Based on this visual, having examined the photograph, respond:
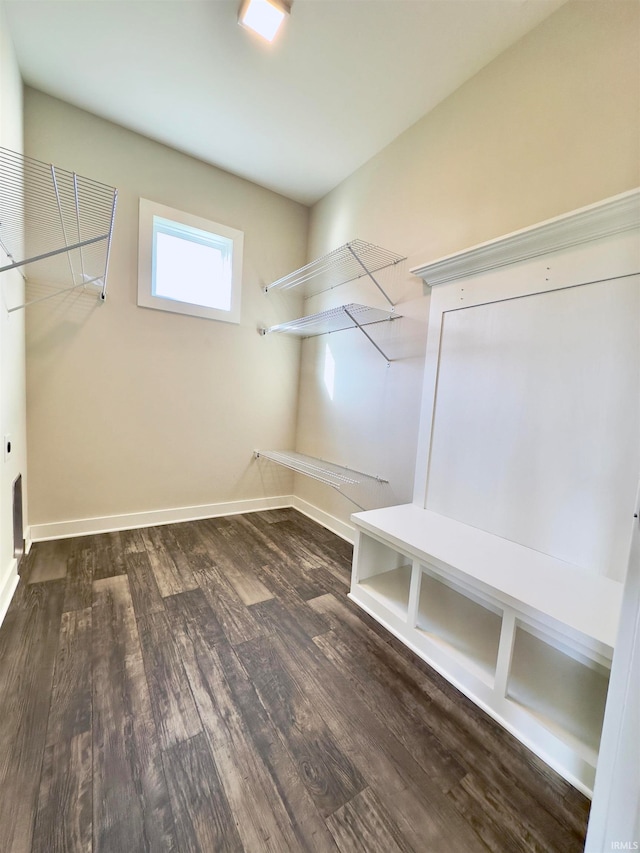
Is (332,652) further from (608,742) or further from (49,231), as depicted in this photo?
(49,231)

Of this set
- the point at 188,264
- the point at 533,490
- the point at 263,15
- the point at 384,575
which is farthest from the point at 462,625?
the point at 188,264

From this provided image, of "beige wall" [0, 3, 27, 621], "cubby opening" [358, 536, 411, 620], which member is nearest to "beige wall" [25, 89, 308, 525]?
"beige wall" [0, 3, 27, 621]

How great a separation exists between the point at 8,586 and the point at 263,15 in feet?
9.47

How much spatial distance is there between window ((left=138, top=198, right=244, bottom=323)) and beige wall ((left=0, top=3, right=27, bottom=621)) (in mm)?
729

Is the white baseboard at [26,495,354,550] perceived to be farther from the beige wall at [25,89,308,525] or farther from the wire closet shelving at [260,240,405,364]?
the wire closet shelving at [260,240,405,364]

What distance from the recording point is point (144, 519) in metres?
2.59

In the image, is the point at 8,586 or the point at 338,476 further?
the point at 338,476

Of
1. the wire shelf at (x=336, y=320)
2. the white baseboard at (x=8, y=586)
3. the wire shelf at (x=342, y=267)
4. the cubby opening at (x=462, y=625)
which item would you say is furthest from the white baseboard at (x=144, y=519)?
the wire shelf at (x=342, y=267)

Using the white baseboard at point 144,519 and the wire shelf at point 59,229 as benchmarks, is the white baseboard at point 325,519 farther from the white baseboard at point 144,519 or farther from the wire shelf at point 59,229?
the wire shelf at point 59,229

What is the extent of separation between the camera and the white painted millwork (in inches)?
44.3

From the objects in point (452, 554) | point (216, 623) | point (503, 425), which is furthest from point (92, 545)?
point (503, 425)

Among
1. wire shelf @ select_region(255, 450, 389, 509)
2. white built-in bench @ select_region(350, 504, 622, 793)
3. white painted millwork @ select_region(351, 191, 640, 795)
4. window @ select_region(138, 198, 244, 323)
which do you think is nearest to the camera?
white built-in bench @ select_region(350, 504, 622, 793)

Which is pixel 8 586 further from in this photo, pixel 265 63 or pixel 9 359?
pixel 265 63

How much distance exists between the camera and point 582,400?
1327mm
